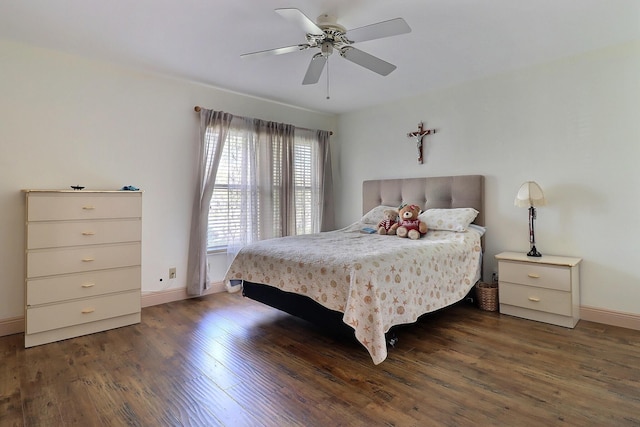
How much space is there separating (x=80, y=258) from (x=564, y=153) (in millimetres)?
4356

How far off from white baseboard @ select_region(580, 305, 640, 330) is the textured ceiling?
2.29m

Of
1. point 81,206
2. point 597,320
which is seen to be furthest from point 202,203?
point 597,320

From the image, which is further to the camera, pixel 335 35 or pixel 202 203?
pixel 202 203

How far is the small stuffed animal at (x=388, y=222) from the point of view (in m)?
3.58

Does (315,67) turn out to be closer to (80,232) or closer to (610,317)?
(80,232)

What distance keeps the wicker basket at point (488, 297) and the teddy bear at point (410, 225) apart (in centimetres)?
80

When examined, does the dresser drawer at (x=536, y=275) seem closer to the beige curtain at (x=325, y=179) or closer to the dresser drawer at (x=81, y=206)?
the beige curtain at (x=325, y=179)

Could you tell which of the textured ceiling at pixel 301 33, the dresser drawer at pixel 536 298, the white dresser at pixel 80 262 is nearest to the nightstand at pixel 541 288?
the dresser drawer at pixel 536 298

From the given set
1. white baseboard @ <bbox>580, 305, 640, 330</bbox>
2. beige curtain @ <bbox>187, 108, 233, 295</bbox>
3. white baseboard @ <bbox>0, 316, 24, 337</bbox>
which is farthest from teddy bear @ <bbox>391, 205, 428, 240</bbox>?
white baseboard @ <bbox>0, 316, 24, 337</bbox>

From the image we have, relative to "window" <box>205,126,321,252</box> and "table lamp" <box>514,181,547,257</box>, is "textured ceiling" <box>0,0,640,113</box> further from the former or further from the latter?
"table lamp" <box>514,181,547,257</box>

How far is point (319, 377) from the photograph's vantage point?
→ 2.03 metres

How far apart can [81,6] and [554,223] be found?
420 cm

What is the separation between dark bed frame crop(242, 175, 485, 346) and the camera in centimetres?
243

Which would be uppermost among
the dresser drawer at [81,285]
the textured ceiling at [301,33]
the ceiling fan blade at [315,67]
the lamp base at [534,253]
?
the textured ceiling at [301,33]
